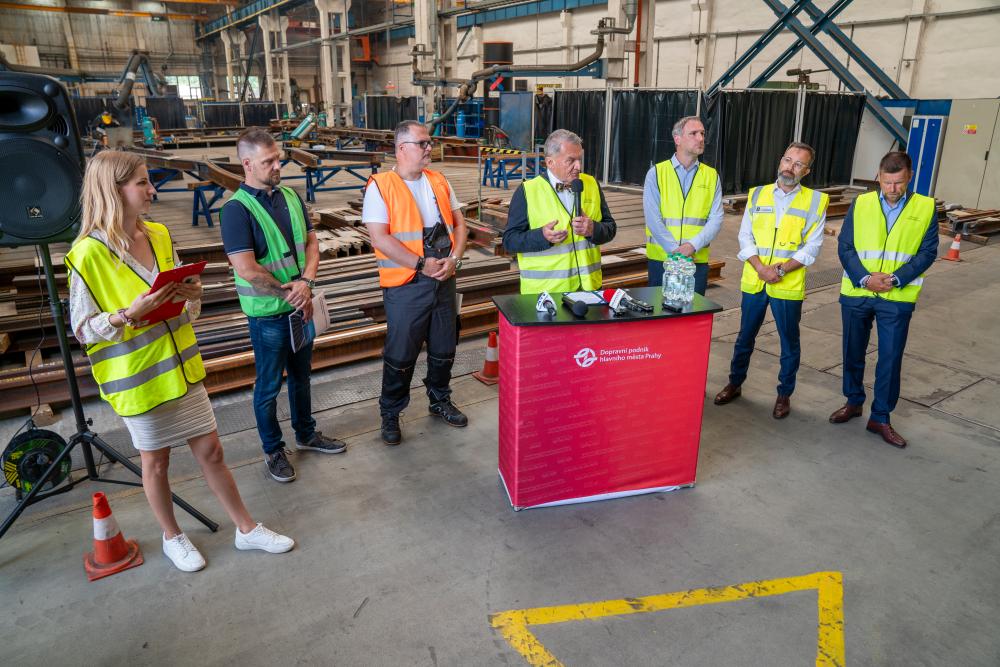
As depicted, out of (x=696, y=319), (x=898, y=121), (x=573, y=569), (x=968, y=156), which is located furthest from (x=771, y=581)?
(x=898, y=121)

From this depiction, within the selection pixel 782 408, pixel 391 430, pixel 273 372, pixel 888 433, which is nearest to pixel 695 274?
pixel 782 408

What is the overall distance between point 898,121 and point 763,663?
1635cm

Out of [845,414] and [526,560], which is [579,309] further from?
[845,414]

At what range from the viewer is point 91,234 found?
8.36ft

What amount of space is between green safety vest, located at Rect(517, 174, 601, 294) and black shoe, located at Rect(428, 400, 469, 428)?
38.9 inches

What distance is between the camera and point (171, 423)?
9.12 feet

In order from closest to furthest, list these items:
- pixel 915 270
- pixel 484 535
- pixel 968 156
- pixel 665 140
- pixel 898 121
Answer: pixel 484 535 → pixel 915 270 → pixel 968 156 → pixel 665 140 → pixel 898 121

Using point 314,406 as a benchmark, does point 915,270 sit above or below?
above

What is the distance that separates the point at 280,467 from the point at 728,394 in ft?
10.4

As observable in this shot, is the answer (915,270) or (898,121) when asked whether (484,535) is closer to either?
(915,270)

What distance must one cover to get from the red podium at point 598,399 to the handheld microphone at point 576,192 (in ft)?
2.20

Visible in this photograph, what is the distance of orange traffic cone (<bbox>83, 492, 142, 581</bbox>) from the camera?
115 inches

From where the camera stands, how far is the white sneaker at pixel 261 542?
3.10 meters

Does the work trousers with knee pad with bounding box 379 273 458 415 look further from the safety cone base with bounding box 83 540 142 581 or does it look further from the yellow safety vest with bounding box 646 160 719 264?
the yellow safety vest with bounding box 646 160 719 264
